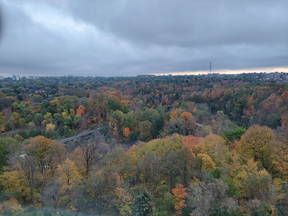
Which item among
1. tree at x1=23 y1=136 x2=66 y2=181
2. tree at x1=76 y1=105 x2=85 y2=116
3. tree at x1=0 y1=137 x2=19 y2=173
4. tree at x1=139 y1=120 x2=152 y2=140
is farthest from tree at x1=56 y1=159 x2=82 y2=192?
tree at x1=76 y1=105 x2=85 y2=116

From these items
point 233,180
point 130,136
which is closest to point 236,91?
point 130,136

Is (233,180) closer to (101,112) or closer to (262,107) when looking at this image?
(262,107)

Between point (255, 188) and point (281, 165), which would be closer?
point (255, 188)

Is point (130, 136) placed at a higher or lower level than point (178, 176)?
lower

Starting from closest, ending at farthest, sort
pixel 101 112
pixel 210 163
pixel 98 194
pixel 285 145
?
pixel 98 194 → pixel 210 163 → pixel 285 145 → pixel 101 112

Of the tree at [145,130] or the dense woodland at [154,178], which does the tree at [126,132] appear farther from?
the dense woodland at [154,178]

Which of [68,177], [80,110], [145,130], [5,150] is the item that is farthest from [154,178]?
[80,110]

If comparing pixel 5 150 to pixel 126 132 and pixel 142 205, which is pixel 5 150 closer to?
pixel 142 205

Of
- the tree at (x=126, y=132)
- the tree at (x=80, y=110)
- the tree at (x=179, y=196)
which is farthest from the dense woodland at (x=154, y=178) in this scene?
the tree at (x=80, y=110)
